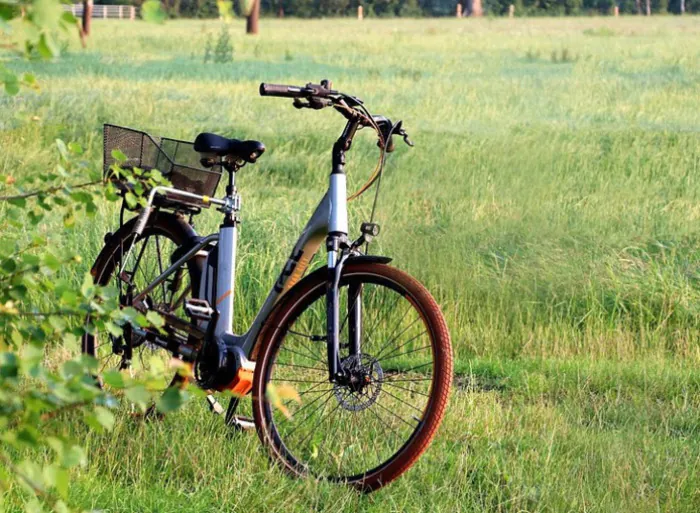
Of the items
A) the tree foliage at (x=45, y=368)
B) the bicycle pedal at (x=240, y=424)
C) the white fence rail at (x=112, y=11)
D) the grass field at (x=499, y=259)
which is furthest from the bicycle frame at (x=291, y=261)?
the white fence rail at (x=112, y=11)

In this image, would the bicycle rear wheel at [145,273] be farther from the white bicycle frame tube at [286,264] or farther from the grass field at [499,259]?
the grass field at [499,259]

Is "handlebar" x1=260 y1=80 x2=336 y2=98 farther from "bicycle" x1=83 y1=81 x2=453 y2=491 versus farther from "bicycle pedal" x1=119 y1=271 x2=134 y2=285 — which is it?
"bicycle pedal" x1=119 y1=271 x2=134 y2=285

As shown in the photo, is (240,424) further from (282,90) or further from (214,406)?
(282,90)

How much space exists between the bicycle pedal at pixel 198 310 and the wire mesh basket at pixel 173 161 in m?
0.39

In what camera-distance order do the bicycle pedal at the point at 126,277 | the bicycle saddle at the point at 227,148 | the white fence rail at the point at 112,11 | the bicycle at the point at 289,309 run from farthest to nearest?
the white fence rail at the point at 112,11 → the bicycle pedal at the point at 126,277 → the bicycle saddle at the point at 227,148 → the bicycle at the point at 289,309

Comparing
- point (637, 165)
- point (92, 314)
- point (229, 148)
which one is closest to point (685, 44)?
point (637, 165)

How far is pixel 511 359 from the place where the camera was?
624 cm

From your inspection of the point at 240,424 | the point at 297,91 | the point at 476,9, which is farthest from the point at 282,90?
the point at 476,9

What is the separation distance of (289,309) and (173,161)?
92 centimetres

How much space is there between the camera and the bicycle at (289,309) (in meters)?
3.95

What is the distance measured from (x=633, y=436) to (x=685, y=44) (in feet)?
87.8

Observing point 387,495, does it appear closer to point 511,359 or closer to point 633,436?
point 633,436

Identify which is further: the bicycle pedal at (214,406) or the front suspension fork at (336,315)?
the bicycle pedal at (214,406)

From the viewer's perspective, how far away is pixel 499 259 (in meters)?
8.18
